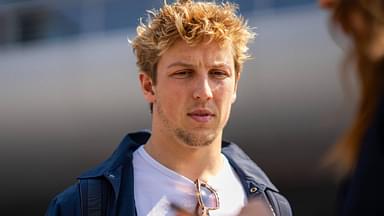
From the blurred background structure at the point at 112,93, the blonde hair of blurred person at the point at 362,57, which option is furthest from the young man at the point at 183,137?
the blurred background structure at the point at 112,93

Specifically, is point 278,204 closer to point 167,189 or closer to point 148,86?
point 167,189

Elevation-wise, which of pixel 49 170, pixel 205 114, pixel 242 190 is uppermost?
pixel 205 114

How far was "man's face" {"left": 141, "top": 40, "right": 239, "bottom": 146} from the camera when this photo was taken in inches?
100

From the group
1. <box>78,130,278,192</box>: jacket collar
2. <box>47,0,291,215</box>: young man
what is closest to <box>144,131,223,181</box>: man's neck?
<box>47,0,291,215</box>: young man

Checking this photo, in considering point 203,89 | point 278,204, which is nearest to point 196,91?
point 203,89

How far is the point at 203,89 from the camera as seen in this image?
254cm

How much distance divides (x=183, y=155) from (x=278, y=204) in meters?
0.37

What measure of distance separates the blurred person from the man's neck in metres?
1.38

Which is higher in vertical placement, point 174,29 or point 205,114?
point 174,29

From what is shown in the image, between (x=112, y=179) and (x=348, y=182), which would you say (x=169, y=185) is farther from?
(x=348, y=182)

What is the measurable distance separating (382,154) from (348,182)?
0.10 m

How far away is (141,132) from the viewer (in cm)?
288

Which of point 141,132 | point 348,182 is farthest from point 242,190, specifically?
point 348,182

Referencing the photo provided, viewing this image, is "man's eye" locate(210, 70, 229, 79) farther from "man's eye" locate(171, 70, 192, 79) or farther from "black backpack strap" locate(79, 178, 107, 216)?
"black backpack strap" locate(79, 178, 107, 216)
